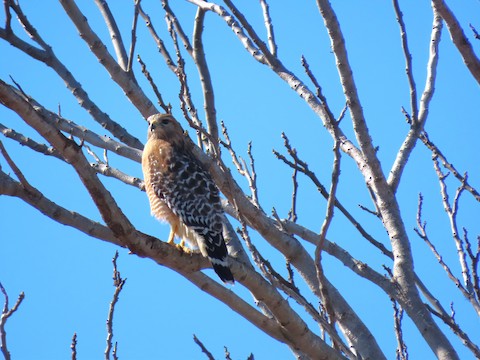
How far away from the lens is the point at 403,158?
421 cm

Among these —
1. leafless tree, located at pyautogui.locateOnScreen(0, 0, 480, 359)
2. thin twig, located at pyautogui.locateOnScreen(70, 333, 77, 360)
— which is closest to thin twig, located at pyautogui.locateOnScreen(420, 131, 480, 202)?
leafless tree, located at pyautogui.locateOnScreen(0, 0, 480, 359)

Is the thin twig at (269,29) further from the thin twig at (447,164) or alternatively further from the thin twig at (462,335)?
the thin twig at (462,335)

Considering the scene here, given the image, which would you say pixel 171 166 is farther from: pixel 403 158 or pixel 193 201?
pixel 403 158

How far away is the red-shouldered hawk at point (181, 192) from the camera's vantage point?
503cm

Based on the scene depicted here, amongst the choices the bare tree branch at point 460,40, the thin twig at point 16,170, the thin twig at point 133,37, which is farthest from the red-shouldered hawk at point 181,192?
the bare tree branch at point 460,40

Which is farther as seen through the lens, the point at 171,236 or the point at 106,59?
the point at 171,236

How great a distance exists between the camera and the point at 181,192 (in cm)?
539

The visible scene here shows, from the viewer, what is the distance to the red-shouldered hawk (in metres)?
5.03

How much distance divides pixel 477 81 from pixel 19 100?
6.03ft

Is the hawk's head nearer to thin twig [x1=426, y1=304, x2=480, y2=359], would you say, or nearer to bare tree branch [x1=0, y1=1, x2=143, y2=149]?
bare tree branch [x1=0, y1=1, x2=143, y2=149]

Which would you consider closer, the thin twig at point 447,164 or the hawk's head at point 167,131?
the thin twig at point 447,164

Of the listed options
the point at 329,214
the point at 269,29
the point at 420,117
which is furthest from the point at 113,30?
the point at 329,214

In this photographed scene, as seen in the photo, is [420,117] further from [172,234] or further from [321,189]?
[172,234]

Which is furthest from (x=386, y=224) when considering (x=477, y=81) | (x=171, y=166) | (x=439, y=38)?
(x=171, y=166)
